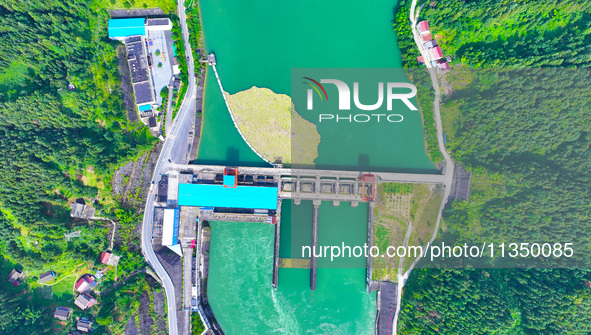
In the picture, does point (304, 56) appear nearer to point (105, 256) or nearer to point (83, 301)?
point (105, 256)

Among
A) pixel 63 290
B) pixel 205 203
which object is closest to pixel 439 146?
pixel 205 203

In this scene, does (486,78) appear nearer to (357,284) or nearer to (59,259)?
(357,284)

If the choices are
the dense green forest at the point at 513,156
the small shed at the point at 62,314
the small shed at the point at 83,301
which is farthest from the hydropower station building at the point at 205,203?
the dense green forest at the point at 513,156

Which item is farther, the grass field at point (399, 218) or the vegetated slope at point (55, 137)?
the grass field at point (399, 218)

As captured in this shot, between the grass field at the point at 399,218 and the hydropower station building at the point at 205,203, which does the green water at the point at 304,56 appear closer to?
the grass field at the point at 399,218

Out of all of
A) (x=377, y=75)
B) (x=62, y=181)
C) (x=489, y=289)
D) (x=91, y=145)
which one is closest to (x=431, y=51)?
(x=377, y=75)

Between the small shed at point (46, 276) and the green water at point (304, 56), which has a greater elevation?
the green water at point (304, 56)

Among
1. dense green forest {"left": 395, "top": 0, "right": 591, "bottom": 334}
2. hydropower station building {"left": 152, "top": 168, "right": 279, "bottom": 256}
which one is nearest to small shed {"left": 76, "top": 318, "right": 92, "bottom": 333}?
hydropower station building {"left": 152, "top": 168, "right": 279, "bottom": 256}
